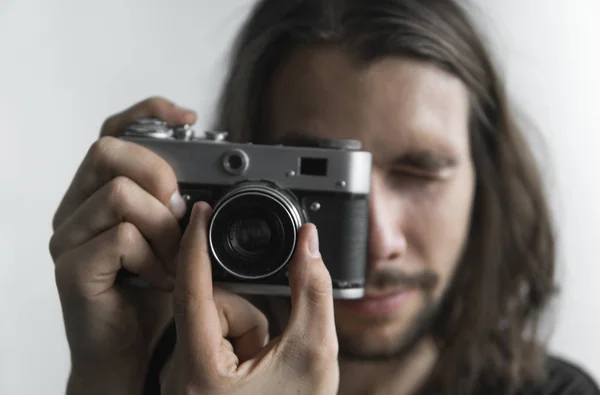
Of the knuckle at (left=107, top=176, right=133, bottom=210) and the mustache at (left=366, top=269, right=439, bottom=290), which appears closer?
the knuckle at (left=107, top=176, right=133, bottom=210)

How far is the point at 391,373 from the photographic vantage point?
749mm

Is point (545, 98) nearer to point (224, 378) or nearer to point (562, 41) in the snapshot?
point (562, 41)

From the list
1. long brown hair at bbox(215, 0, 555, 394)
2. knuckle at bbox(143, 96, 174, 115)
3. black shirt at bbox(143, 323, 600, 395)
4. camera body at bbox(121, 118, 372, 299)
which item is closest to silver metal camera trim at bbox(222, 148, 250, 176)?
camera body at bbox(121, 118, 372, 299)

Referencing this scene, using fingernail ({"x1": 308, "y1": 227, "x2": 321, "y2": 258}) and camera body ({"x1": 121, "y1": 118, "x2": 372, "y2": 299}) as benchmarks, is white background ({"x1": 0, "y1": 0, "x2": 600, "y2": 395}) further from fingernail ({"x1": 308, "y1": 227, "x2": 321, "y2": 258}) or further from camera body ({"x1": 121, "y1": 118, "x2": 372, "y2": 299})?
fingernail ({"x1": 308, "y1": 227, "x2": 321, "y2": 258})

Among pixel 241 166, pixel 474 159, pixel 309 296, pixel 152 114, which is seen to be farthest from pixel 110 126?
pixel 474 159

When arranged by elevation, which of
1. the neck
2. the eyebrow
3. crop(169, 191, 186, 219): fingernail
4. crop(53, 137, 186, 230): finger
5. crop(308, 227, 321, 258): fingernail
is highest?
the eyebrow

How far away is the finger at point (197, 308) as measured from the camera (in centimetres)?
41

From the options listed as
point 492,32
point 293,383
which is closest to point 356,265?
point 293,383

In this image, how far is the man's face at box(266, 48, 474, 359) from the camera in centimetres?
62

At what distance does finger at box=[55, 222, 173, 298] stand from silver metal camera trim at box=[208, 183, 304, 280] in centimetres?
7

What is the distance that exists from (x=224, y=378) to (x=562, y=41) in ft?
2.05

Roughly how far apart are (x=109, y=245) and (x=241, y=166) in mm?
116

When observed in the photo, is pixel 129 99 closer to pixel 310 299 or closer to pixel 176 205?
pixel 176 205

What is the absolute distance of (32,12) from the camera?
2.23 feet
